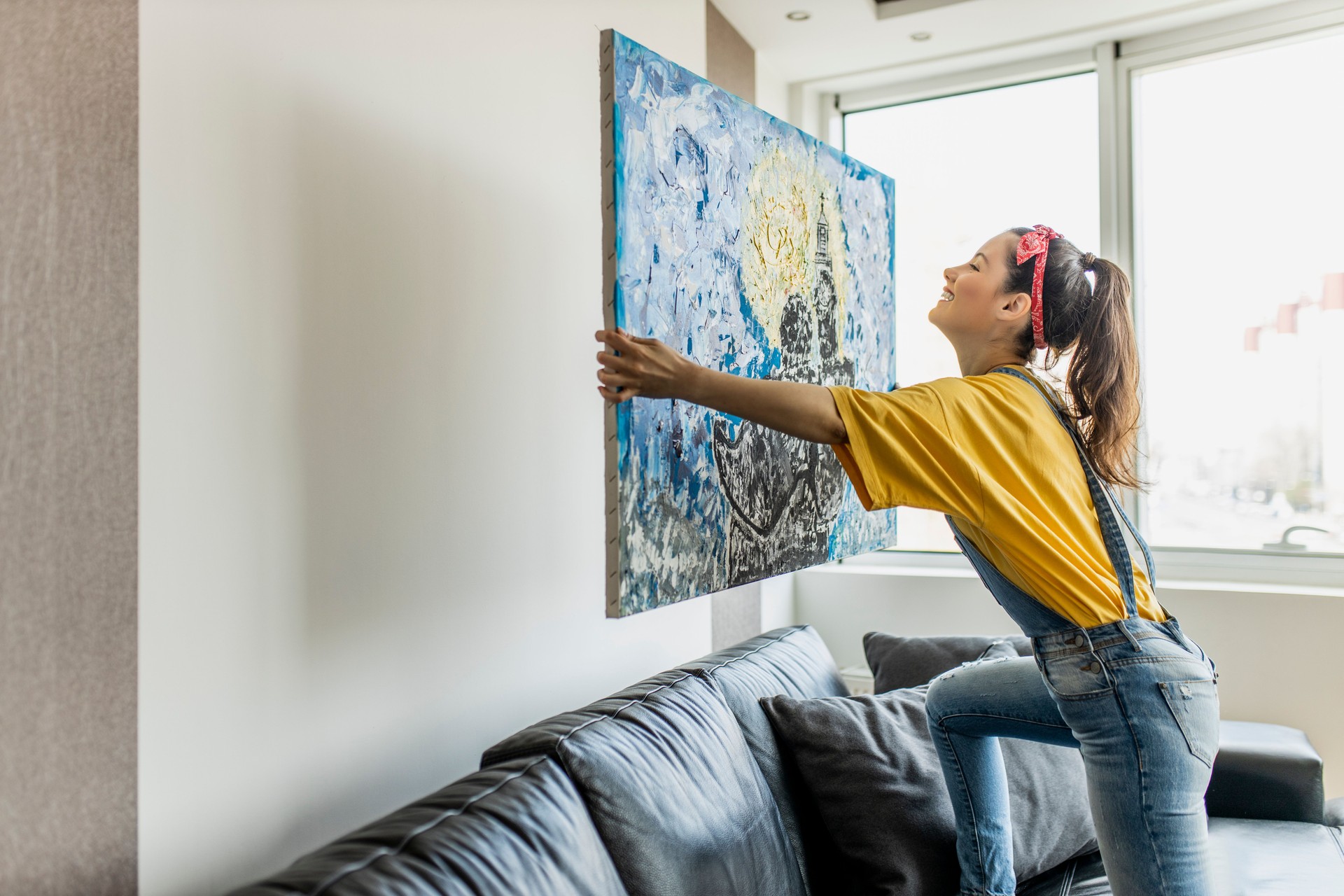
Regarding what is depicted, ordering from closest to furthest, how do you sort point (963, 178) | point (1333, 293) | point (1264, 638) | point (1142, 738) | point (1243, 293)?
point (1142, 738), point (1264, 638), point (1333, 293), point (1243, 293), point (963, 178)

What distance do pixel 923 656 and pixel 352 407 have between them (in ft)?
4.82

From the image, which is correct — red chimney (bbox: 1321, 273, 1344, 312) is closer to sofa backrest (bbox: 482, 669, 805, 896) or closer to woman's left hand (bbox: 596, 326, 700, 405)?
sofa backrest (bbox: 482, 669, 805, 896)

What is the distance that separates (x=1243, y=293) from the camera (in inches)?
110

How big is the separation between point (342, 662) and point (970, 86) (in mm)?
2719

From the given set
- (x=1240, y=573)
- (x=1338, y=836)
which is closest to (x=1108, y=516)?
(x=1338, y=836)

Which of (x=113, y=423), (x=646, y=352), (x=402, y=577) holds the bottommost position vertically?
(x=402, y=577)

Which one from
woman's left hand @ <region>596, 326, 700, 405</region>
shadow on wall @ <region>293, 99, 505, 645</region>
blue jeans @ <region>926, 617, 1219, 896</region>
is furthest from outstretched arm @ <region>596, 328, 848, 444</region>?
blue jeans @ <region>926, 617, 1219, 896</region>

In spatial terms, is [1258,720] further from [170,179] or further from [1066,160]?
[170,179]

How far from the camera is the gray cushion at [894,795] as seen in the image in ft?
5.37

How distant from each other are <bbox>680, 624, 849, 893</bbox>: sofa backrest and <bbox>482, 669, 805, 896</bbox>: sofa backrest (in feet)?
0.15

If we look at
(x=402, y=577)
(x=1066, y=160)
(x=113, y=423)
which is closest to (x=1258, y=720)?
(x=1066, y=160)

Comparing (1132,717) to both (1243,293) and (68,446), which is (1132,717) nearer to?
(68,446)

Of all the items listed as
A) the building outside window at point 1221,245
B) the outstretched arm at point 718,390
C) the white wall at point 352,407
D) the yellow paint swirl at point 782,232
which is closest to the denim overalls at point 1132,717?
the outstretched arm at point 718,390

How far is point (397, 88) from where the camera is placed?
1.45 m
